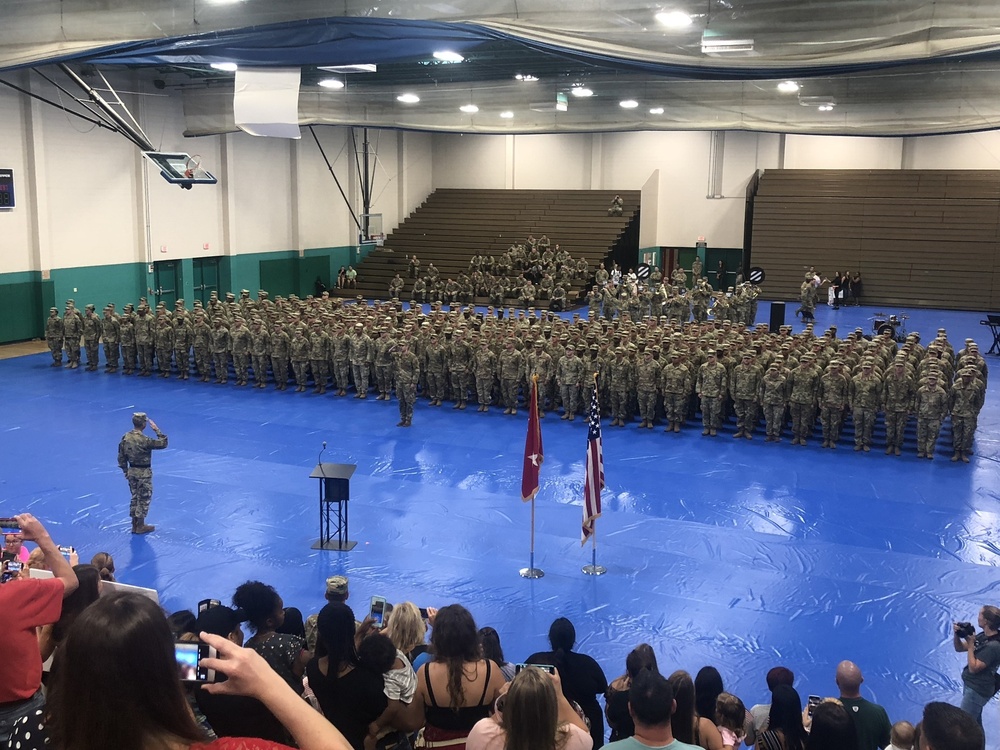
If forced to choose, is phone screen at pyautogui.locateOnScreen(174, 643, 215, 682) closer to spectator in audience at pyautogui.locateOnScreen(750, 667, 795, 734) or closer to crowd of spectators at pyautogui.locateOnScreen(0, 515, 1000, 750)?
crowd of spectators at pyautogui.locateOnScreen(0, 515, 1000, 750)

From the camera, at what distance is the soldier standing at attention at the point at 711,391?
13727 mm

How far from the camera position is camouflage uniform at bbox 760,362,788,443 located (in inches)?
525

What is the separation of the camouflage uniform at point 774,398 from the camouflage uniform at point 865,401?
101cm

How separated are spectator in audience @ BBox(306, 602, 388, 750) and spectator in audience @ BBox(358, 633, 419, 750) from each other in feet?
0.15

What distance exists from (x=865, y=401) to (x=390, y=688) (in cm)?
1099

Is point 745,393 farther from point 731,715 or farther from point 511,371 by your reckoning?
point 731,715

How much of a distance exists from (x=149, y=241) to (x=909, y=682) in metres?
23.6

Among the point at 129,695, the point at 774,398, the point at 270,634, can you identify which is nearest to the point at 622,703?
the point at 270,634

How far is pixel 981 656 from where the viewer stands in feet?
17.8

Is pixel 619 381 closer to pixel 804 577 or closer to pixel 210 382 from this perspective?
pixel 804 577

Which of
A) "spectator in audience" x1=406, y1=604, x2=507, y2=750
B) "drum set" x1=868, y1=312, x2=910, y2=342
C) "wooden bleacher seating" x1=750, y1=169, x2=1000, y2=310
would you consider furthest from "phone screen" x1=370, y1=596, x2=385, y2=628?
"wooden bleacher seating" x1=750, y1=169, x2=1000, y2=310

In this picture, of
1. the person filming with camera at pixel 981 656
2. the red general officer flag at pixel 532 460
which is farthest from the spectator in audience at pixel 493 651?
the red general officer flag at pixel 532 460

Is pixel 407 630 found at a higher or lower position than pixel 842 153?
lower

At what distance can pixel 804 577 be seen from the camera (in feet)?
28.6
